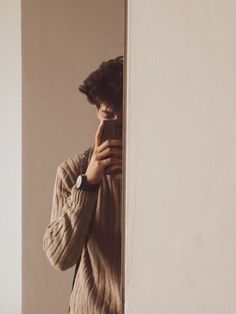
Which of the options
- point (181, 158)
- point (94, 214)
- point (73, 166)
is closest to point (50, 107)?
point (73, 166)

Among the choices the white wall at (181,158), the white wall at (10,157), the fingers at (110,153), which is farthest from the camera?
the white wall at (10,157)

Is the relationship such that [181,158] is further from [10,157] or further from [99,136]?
[10,157]

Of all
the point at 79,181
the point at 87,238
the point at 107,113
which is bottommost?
the point at 87,238

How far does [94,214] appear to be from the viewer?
76 centimetres

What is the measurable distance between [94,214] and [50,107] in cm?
23

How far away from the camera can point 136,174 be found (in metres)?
0.62

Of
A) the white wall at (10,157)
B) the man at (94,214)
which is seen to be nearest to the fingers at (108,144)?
the man at (94,214)

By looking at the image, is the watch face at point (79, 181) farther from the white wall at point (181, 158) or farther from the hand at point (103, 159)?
the white wall at point (181, 158)

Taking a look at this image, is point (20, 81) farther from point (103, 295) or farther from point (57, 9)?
point (103, 295)

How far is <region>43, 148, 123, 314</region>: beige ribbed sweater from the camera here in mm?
722

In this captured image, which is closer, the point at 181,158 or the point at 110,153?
the point at 181,158

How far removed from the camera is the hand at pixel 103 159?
712 mm

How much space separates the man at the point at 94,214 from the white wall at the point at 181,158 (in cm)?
9

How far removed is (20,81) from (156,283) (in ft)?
1.75
